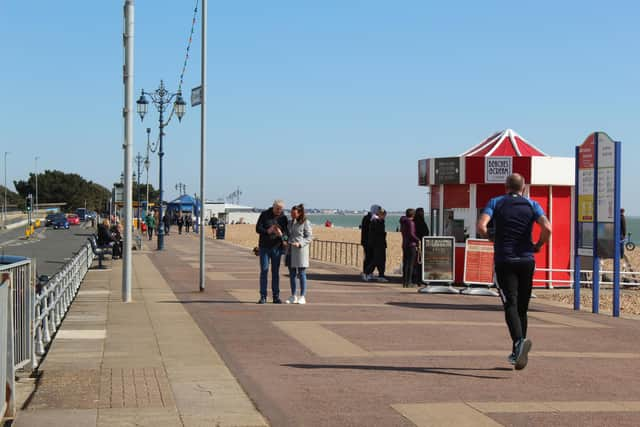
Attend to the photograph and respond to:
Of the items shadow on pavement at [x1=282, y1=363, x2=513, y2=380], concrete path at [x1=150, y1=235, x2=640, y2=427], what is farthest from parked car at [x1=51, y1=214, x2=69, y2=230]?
shadow on pavement at [x1=282, y1=363, x2=513, y2=380]

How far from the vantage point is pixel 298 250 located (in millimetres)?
15555

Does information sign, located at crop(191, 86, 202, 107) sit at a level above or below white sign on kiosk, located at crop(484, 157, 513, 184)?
above

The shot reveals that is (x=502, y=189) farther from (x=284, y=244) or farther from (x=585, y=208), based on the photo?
(x=284, y=244)

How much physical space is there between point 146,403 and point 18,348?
5.34 ft

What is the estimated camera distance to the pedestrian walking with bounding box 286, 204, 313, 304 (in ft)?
50.8

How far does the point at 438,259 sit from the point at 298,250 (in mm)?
4616

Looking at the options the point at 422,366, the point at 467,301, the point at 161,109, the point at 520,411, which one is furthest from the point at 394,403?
the point at 161,109

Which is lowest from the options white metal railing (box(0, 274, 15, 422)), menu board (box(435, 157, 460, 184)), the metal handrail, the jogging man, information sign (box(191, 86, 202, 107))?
the metal handrail

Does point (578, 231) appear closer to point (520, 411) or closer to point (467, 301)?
point (467, 301)

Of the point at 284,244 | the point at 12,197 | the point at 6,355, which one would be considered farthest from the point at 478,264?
the point at 12,197

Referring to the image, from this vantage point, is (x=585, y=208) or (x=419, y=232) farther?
(x=419, y=232)

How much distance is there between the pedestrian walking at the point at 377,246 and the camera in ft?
72.5

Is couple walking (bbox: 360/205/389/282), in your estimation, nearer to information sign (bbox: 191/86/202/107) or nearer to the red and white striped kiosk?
the red and white striped kiosk

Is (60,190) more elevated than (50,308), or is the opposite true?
(60,190)
